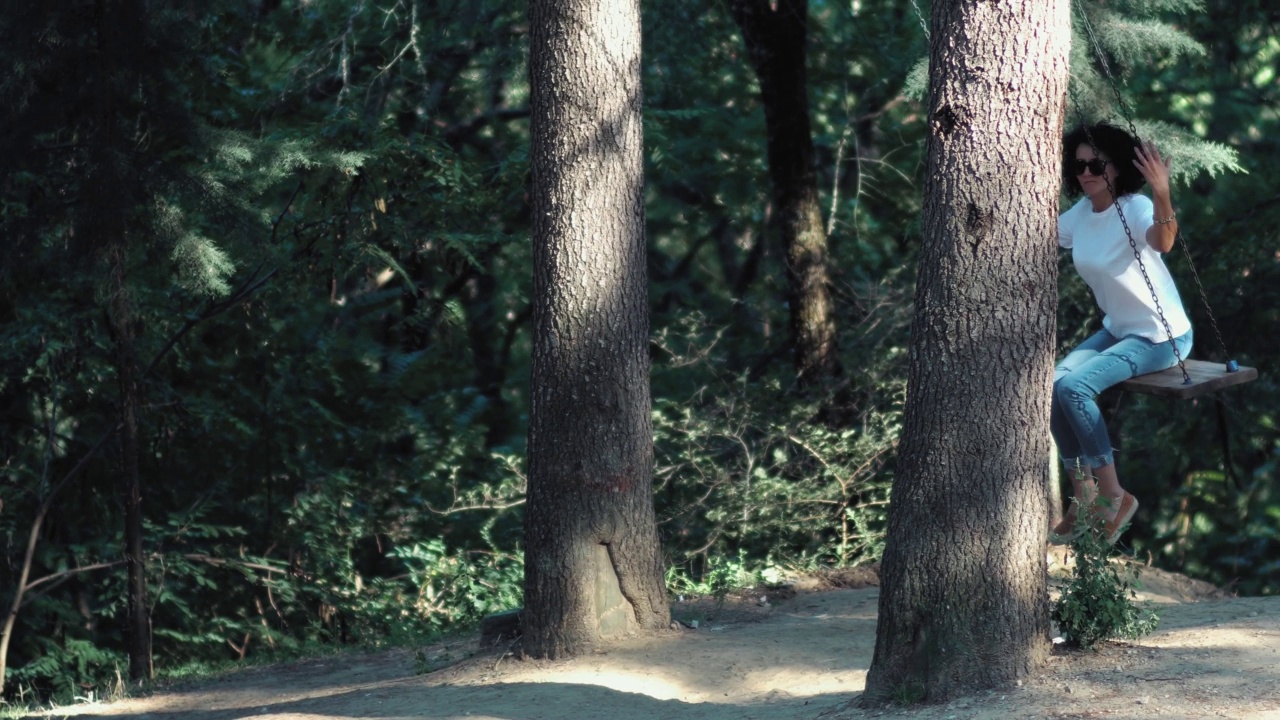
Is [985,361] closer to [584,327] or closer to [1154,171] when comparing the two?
[1154,171]

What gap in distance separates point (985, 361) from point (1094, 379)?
144 cm

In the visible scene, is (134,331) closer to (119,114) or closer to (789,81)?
(119,114)

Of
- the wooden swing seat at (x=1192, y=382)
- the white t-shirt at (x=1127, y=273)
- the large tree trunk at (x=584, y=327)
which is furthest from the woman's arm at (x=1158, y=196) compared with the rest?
the large tree trunk at (x=584, y=327)

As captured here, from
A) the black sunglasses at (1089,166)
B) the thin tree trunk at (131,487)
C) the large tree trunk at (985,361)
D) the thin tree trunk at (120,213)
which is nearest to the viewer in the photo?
the large tree trunk at (985,361)

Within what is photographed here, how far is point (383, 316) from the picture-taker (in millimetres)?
16766

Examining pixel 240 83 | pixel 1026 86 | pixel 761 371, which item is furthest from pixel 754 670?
pixel 240 83

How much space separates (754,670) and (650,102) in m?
8.64

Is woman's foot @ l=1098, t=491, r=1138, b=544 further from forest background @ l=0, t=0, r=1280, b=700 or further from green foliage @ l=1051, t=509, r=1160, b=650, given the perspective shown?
forest background @ l=0, t=0, r=1280, b=700

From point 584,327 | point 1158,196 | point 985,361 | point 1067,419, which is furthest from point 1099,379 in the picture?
point 584,327

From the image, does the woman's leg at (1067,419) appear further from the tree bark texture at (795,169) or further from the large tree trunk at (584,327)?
the tree bark texture at (795,169)

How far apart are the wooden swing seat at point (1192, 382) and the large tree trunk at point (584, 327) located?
264cm

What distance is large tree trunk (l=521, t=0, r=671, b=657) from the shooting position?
7.09 m

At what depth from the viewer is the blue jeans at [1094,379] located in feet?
20.7

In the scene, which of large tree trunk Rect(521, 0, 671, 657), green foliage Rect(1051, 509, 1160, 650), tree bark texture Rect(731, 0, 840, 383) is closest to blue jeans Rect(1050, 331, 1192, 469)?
green foliage Rect(1051, 509, 1160, 650)
